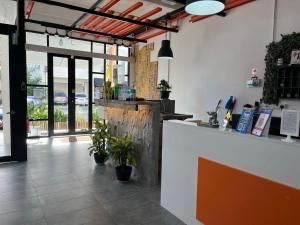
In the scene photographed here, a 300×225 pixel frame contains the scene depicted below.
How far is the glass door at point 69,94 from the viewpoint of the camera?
7.12 meters

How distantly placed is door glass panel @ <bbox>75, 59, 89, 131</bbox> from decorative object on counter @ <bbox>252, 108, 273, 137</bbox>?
671cm

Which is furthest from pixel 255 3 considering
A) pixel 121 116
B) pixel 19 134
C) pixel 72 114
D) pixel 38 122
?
pixel 38 122

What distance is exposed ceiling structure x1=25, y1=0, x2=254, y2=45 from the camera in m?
4.78

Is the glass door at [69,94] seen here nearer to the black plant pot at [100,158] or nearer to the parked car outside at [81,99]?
the parked car outside at [81,99]

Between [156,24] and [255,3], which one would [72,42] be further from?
[255,3]

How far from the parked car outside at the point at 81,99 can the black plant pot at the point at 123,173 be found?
15.2 ft

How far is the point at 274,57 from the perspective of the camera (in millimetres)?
3875

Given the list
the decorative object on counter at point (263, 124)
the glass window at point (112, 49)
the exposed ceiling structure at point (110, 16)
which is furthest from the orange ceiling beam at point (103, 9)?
the decorative object on counter at point (263, 124)

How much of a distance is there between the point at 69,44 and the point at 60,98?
1.78 metres

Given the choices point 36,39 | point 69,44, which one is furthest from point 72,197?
point 69,44

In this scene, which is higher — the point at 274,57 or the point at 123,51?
the point at 123,51

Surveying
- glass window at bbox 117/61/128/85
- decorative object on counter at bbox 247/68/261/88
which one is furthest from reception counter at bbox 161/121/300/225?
glass window at bbox 117/61/128/85

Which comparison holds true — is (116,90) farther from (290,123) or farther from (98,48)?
(98,48)

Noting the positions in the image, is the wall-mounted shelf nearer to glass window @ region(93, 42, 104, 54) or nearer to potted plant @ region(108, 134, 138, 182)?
potted plant @ region(108, 134, 138, 182)
